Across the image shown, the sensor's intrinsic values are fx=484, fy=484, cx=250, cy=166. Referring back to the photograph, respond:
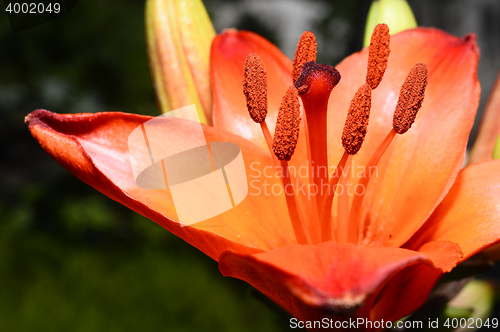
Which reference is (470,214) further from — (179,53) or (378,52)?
(179,53)

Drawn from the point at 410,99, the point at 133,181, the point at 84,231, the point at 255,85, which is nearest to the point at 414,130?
the point at 410,99

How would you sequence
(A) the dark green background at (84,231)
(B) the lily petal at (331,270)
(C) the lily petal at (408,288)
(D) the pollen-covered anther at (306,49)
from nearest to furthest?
(B) the lily petal at (331,270) → (C) the lily petal at (408,288) → (D) the pollen-covered anther at (306,49) → (A) the dark green background at (84,231)

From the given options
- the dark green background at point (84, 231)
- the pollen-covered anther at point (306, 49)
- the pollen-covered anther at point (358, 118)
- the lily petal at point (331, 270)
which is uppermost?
the pollen-covered anther at point (306, 49)

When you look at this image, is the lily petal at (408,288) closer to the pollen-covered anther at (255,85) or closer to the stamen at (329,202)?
the stamen at (329,202)

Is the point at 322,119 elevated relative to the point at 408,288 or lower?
elevated

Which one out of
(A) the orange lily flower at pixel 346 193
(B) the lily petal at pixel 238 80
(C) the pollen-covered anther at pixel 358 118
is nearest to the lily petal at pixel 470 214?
(A) the orange lily flower at pixel 346 193

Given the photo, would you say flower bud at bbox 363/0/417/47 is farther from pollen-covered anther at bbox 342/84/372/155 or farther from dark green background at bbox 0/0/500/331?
dark green background at bbox 0/0/500/331

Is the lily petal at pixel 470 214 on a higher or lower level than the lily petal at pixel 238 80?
lower
